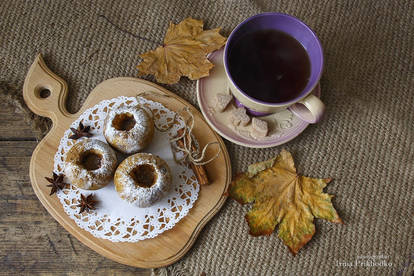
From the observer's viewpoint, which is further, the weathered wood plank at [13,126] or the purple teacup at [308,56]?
the weathered wood plank at [13,126]

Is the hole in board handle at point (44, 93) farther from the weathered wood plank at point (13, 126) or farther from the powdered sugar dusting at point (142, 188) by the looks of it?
the powdered sugar dusting at point (142, 188)

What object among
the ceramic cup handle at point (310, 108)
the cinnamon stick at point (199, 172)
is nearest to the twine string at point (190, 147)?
the cinnamon stick at point (199, 172)

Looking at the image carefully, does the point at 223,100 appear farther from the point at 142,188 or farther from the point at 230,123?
the point at 142,188

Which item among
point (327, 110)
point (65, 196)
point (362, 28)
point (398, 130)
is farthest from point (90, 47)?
point (398, 130)

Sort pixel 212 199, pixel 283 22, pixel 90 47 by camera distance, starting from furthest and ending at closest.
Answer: pixel 90 47 < pixel 212 199 < pixel 283 22

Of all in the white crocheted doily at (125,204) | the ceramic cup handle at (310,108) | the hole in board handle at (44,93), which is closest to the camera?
the ceramic cup handle at (310,108)

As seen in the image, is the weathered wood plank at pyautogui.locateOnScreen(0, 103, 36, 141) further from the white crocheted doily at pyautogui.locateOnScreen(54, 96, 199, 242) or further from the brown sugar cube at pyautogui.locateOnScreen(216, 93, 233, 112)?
the brown sugar cube at pyautogui.locateOnScreen(216, 93, 233, 112)

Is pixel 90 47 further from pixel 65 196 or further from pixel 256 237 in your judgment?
pixel 256 237
